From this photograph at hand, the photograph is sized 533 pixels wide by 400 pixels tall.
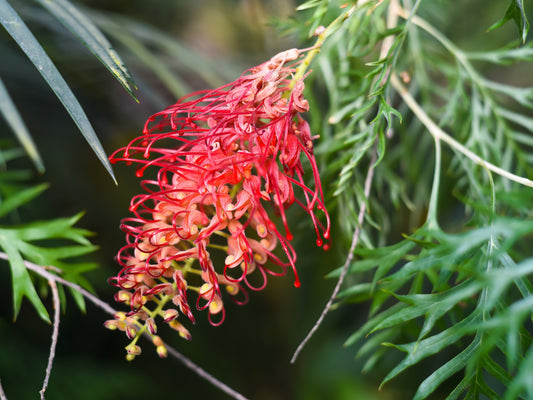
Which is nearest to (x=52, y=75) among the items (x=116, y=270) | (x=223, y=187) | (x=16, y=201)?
(x=223, y=187)

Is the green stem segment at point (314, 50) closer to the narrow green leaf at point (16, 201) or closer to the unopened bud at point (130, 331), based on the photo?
the unopened bud at point (130, 331)

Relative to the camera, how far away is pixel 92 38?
13.4 inches

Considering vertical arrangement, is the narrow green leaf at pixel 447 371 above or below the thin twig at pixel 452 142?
below

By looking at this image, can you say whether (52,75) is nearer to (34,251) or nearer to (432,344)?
(34,251)

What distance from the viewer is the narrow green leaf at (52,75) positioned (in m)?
0.31

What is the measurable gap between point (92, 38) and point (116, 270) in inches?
24.8

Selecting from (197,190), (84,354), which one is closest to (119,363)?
(84,354)

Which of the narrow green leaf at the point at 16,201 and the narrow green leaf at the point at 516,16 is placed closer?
the narrow green leaf at the point at 516,16

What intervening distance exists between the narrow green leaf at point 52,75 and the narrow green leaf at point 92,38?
0.03m

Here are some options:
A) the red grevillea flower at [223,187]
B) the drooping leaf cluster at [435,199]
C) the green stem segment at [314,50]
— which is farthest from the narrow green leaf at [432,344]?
the green stem segment at [314,50]

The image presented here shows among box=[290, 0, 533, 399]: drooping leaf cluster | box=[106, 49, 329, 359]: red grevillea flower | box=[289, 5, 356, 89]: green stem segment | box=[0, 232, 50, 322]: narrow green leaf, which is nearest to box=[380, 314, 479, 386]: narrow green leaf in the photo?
box=[290, 0, 533, 399]: drooping leaf cluster

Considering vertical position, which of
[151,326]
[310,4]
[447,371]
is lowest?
[447,371]

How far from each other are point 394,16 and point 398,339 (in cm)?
40

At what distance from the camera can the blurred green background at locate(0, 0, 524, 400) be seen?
0.73 meters
